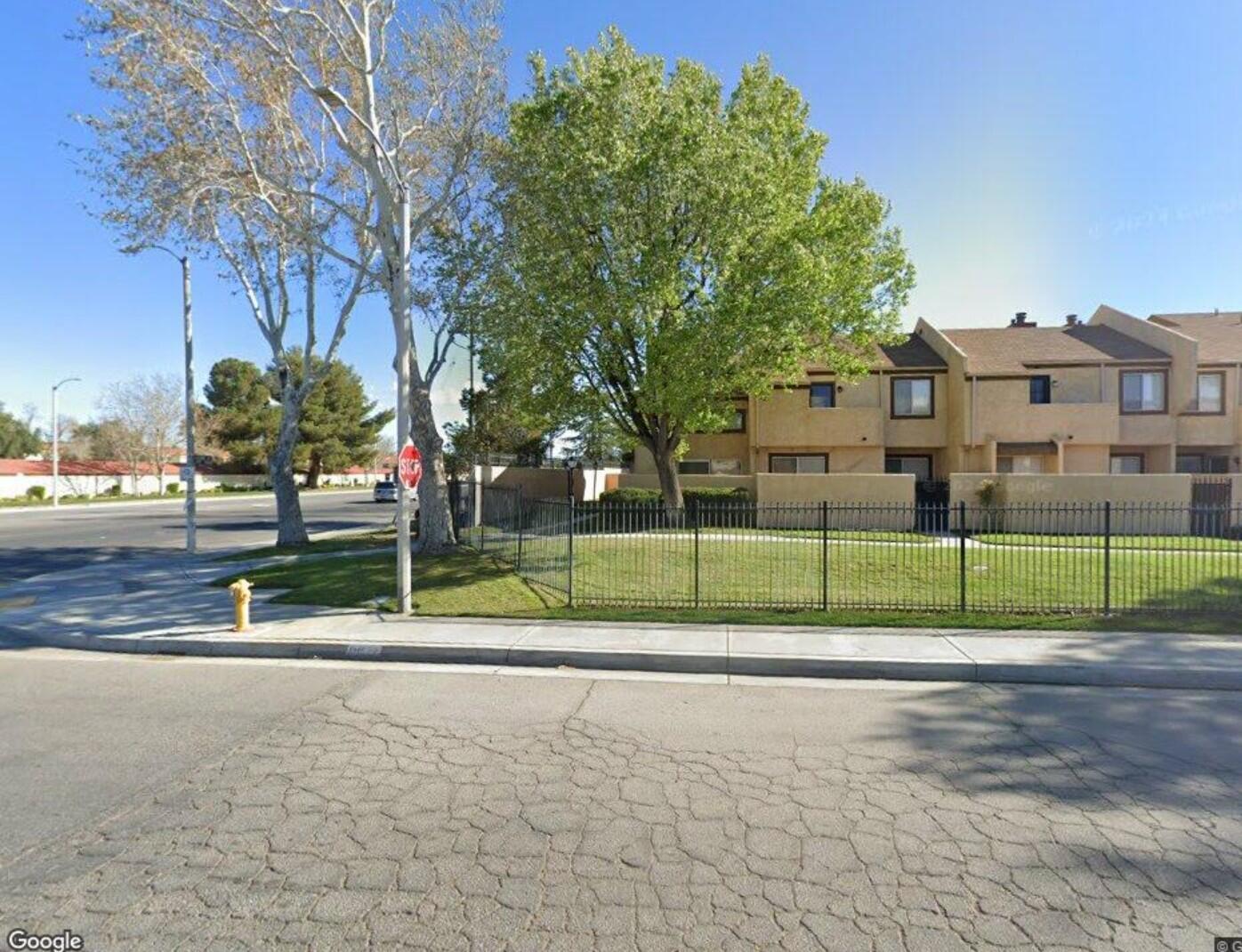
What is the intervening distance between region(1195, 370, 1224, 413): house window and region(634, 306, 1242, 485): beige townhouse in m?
0.04

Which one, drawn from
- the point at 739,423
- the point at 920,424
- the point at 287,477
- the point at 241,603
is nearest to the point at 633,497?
the point at 739,423

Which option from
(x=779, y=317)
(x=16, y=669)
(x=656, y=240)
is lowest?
(x=16, y=669)

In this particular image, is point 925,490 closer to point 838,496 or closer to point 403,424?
point 838,496

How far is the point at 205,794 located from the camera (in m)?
3.98

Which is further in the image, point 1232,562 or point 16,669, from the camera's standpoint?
point 1232,562

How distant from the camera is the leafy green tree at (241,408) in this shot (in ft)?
179

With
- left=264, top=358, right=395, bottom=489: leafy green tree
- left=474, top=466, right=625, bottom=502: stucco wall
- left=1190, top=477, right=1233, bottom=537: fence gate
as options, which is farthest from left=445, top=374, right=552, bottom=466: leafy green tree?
left=264, top=358, right=395, bottom=489: leafy green tree

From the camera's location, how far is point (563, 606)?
9.56 m

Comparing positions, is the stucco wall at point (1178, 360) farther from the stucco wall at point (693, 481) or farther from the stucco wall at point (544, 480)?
the stucco wall at point (544, 480)

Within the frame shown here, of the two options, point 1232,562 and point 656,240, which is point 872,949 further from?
point 1232,562

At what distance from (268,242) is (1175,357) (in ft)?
101

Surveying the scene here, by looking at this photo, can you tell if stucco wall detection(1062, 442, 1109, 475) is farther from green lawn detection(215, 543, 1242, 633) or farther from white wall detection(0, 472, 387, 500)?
white wall detection(0, 472, 387, 500)

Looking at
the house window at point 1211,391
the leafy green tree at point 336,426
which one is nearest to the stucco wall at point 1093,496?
the house window at point 1211,391

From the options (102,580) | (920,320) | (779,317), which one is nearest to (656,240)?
(779,317)
